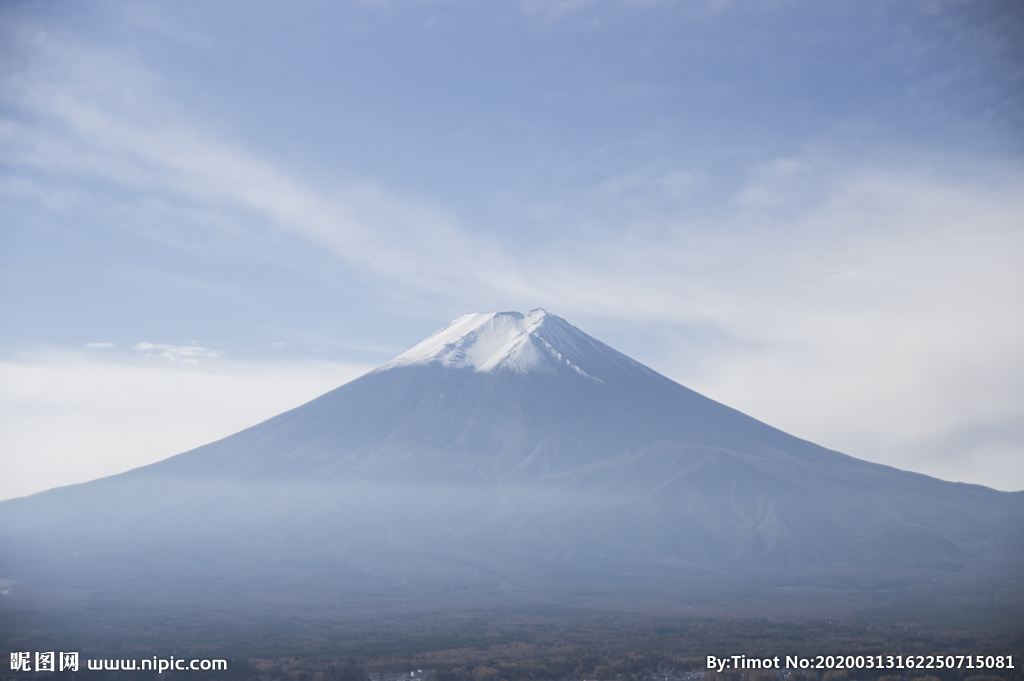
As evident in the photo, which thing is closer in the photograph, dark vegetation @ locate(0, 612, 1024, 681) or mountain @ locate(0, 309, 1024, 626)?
dark vegetation @ locate(0, 612, 1024, 681)

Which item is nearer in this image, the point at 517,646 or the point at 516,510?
the point at 517,646

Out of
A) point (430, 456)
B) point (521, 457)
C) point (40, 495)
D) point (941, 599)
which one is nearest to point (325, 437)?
point (430, 456)

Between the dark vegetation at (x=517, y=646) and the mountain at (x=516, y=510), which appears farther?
Result: the mountain at (x=516, y=510)

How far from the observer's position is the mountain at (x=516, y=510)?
102125mm

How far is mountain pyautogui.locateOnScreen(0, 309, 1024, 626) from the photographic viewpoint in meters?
102

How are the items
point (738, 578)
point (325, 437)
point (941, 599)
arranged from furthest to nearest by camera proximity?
point (325, 437) → point (738, 578) → point (941, 599)

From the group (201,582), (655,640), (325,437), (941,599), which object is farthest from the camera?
(325,437)

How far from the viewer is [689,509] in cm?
14050

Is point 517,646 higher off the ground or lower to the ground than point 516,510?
lower

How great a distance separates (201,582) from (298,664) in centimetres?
5902

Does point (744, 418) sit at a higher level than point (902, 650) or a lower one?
higher

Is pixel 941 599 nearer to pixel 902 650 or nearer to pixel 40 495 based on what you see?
pixel 902 650

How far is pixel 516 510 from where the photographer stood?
5650 inches

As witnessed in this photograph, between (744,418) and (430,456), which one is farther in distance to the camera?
(744,418)
